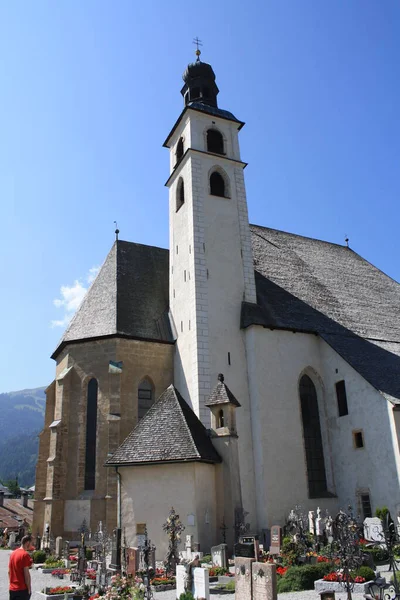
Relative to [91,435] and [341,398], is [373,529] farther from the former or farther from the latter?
[91,435]

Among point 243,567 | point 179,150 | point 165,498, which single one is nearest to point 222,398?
point 165,498

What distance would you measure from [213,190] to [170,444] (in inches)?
509

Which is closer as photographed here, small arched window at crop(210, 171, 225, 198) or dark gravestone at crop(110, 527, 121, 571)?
dark gravestone at crop(110, 527, 121, 571)

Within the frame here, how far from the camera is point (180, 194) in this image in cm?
2602

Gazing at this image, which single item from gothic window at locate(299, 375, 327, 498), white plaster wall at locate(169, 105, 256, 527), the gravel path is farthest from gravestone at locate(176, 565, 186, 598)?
gothic window at locate(299, 375, 327, 498)

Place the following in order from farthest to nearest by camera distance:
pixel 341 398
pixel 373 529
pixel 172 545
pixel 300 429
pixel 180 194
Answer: pixel 180 194 < pixel 341 398 < pixel 300 429 < pixel 373 529 < pixel 172 545

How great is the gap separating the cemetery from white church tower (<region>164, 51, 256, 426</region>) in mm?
5769

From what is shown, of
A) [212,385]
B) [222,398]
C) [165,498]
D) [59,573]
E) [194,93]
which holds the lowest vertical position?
[59,573]

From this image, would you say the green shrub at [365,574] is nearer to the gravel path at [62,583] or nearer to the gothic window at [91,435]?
the gravel path at [62,583]

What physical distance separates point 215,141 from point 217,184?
2.58m

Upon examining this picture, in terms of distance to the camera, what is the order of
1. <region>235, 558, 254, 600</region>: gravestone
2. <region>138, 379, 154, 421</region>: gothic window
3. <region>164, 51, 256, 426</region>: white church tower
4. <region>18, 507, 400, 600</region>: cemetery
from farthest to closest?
<region>138, 379, 154, 421</region>: gothic window, <region>164, 51, 256, 426</region>: white church tower, <region>18, 507, 400, 600</region>: cemetery, <region>235, 558, 254, 600</region>: gravestone

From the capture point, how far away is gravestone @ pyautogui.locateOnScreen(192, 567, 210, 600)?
9180 millimetres

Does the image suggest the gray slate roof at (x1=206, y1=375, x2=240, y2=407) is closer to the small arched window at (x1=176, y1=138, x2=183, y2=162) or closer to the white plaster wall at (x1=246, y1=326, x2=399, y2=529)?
the white plaster wall at (x1=246, y1=326, x2=399, y2=529)

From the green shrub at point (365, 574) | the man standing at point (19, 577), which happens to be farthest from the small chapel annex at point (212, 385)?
the man standing at point (19, 577)
